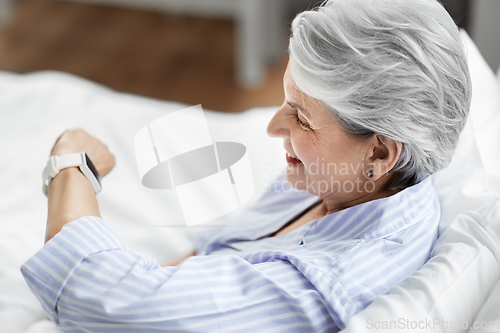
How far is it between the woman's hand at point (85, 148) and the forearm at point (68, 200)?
88 mm

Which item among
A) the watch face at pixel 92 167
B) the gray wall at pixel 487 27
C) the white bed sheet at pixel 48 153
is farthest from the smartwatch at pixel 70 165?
the gray wall at pixel 487 27

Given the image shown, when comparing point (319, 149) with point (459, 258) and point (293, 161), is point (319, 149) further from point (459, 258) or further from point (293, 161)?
point (459, 258)

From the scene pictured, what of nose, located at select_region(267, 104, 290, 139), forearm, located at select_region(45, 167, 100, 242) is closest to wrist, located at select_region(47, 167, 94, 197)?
forearm, located at select_region(45, 167, 100, 242)

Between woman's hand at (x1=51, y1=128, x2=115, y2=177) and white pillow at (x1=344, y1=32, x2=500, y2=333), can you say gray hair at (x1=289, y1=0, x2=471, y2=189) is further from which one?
woman's hand at (x1=51, y1=128, x2=115, y2=177)

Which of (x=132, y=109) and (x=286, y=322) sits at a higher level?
(x=132, y=109)

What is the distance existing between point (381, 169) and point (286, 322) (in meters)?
0.30

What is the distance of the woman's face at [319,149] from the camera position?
906 mm

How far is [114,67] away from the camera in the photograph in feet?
9.61

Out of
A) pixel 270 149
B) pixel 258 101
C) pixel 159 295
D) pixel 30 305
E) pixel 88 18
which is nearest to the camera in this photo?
pixel 159 295

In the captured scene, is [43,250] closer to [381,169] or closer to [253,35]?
[381,169]

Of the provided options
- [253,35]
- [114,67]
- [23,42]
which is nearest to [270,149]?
[253,35]

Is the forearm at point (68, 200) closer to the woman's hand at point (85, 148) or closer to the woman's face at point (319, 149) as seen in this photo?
the woman's hand at point (85, 148)

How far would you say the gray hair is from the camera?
0.80 metres

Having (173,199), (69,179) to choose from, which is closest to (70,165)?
(69,179)
